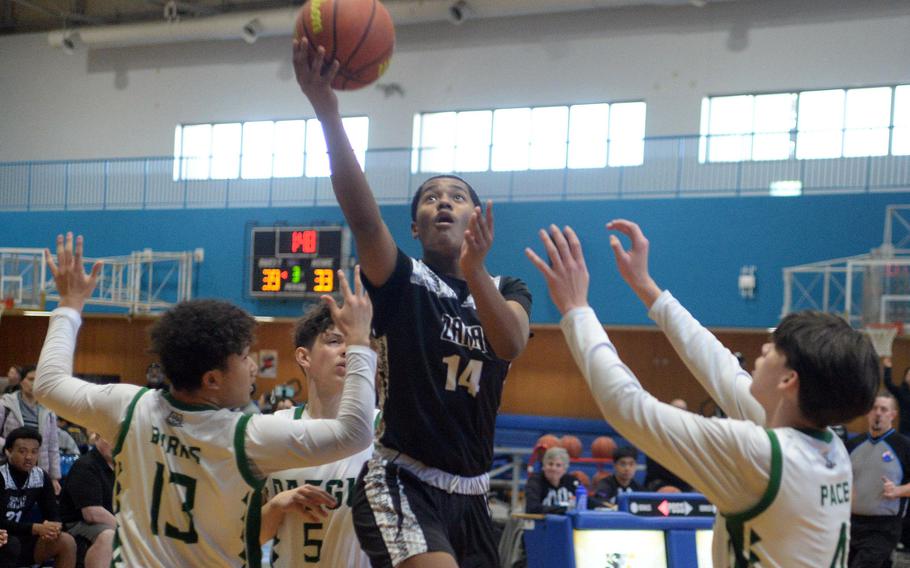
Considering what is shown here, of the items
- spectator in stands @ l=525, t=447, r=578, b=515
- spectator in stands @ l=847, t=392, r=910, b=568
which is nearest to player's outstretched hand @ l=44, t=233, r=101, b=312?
spectator in stands @ l=525, t=447, r=578, b=515

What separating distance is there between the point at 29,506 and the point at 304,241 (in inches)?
455

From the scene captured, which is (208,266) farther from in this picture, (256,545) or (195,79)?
(256,545)

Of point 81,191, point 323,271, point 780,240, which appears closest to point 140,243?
point 81,191

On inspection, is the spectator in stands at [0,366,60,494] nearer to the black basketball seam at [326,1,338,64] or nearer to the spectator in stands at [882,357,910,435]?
the black basketball seam at [326,1,338,64]

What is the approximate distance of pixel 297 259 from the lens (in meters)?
19.9

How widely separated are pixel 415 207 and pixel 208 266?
61.6 ft

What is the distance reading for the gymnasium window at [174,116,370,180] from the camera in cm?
2356

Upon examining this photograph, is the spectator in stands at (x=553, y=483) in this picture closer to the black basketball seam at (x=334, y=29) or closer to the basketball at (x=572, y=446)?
the basketball at (x=572, y=446)

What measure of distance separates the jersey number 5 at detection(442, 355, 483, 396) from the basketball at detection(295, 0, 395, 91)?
1.10 metres

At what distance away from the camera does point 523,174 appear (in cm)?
2155

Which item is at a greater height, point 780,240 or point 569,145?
point 569,145

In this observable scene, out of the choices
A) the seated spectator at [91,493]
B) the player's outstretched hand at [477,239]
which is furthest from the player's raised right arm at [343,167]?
the seated spectator at [91,493]

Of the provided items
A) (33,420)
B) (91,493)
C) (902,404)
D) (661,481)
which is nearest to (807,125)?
(902,404)

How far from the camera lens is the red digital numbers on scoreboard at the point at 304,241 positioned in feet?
64.4
